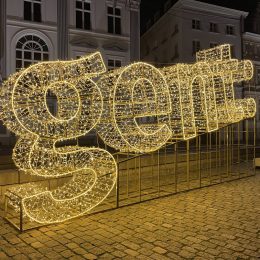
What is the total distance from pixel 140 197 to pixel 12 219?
288 cm

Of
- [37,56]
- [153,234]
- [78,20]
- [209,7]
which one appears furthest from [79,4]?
[153,234]

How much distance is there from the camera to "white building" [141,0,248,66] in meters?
28.5

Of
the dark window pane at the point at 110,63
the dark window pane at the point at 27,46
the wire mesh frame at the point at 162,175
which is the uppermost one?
the dark window pane at the point at 27,46

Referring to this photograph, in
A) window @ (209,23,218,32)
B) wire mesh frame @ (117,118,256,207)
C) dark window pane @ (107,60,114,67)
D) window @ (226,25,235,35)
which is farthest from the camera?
window @ (226,25,235,35)

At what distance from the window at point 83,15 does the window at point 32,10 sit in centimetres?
233

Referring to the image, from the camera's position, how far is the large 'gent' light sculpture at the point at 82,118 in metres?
5.95

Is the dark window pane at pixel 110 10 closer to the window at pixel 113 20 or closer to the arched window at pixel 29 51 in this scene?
the window at pixel 113 20

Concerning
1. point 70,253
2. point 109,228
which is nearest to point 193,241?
point 109,228

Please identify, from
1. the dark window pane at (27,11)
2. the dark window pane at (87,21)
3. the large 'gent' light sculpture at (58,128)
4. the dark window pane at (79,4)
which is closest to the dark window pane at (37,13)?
the dark window pane at (27,11)

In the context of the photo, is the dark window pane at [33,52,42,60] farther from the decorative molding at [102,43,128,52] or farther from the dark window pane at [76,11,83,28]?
the decorative molding at [102,43,128,52]

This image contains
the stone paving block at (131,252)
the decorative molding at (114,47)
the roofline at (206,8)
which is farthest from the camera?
the roofline at (206,8)

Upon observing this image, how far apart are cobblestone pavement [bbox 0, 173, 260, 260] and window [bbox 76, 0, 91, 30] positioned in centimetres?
1563

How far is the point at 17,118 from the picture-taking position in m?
Result: 5.64

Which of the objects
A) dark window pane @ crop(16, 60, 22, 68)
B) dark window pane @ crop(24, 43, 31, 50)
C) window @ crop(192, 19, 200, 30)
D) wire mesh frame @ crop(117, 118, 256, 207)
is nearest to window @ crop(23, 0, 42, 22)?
dark window pane @ crop(24, 43, 31, 50)
